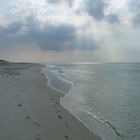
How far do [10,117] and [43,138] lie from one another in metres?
3.53

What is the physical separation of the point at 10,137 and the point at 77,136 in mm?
3239

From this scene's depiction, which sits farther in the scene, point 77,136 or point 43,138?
point 77,136

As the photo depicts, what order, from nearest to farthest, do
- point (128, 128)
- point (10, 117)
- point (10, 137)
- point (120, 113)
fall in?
point (10, 137) < point (10, 117) < point (128, 128) < point (120, 113)

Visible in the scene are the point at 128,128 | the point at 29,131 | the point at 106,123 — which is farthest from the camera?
the point at 106,123

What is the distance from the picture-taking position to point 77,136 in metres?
11.6

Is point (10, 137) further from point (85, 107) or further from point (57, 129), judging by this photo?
point (85, 107)

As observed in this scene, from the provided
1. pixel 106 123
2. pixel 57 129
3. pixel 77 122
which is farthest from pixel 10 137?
pixel 106 123

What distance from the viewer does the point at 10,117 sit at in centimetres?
1329

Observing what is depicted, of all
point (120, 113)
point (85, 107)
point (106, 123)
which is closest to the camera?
point (106, 123)

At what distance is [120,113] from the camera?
18266 mm

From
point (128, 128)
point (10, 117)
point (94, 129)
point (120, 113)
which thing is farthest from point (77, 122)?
point (120, 113)

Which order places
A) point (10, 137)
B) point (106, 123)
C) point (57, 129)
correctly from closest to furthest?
point (10, 137), point (57, 129), point (106, 123)

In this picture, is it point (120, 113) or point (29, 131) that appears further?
point (120, 113)

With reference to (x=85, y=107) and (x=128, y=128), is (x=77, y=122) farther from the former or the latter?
(x=85, y=107)
